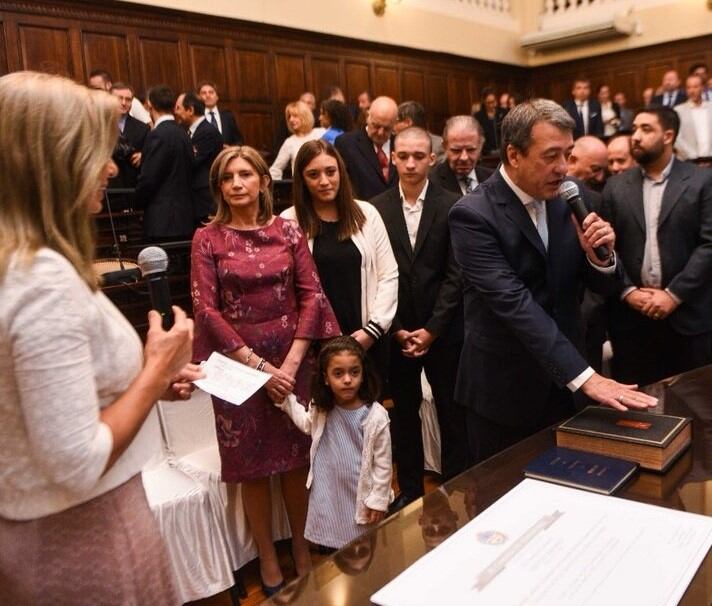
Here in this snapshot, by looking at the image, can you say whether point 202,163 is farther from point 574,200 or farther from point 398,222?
point 574,200

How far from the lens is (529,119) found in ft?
6.01

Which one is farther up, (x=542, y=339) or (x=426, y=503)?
(x=542, y=339)

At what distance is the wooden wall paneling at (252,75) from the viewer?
8.51 meters

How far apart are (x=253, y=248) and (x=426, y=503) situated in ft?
4.96

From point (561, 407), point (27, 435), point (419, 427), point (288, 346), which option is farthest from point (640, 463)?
point (419, 427)

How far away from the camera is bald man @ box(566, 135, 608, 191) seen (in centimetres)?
372

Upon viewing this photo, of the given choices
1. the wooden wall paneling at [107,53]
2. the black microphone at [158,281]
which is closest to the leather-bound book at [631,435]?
the black microphone at [158,281]

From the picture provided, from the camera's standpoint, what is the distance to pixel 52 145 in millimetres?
1028

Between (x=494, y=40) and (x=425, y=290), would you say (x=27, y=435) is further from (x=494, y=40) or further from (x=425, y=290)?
(x=494, y=40)

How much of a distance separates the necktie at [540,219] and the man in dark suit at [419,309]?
953 mm

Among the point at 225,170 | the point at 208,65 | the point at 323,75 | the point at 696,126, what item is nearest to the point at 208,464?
the point at 225,170

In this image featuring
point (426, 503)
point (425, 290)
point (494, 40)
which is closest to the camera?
point (426, 503)

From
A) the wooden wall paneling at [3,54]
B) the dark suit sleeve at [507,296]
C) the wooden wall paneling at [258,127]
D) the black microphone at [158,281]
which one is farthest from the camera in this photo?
the wooden wall paneling at [258,127]

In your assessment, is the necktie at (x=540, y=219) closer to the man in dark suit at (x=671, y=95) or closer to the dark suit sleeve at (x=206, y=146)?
the dark suit sleeve at (x=206, y=146)
